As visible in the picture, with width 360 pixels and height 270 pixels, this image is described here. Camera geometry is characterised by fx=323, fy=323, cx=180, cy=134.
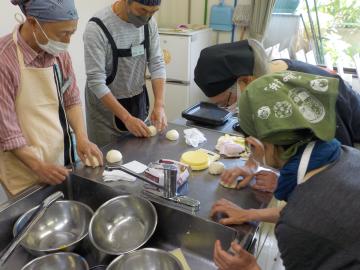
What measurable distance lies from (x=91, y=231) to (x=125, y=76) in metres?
0.85

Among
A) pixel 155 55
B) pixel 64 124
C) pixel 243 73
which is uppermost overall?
pixel 243 73

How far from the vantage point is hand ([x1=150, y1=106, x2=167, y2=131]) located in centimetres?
152

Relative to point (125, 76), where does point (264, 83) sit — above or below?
above

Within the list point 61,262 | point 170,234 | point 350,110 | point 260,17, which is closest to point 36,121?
point 61,262

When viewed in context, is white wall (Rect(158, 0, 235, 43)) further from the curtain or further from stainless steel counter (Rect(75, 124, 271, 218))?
stainless steel counter (Rect(75, 124, 271, 218))

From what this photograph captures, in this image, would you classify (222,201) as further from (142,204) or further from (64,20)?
(64,20)

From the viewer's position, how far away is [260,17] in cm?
272

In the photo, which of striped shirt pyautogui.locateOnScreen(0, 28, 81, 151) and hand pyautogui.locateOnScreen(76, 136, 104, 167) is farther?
hand pyautogui.locateOnScreen(76, 136, 104, 167)

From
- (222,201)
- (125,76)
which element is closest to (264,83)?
(222,201)

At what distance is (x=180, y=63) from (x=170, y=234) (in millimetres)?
2036

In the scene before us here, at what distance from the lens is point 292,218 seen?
2.12 ft

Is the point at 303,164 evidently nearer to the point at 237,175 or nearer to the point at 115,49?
the point at 237,175

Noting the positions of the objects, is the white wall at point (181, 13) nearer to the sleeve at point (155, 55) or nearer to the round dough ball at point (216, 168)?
the sleeve at point (155, 55)

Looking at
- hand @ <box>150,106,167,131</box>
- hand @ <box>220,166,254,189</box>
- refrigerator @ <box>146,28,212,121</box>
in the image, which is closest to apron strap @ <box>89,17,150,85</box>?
hand @ <box>150,106,167,131</box>
